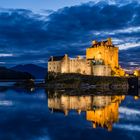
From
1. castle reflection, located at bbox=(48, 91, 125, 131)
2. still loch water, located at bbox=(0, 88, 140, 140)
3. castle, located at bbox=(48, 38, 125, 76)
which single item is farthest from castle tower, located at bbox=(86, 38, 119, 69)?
still loch water, located at bbox=(0, 88, 140, 140)

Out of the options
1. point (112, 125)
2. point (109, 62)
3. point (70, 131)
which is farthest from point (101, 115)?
point (109, 62)

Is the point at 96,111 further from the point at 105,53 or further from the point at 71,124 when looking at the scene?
the point at 105,53

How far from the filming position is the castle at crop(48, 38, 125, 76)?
276ft

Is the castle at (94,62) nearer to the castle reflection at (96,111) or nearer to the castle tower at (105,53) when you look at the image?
the castle tower at (105,53)

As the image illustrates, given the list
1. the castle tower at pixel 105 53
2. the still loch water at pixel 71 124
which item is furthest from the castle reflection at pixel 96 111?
the castle tower at pixel 105 53

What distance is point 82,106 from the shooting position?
46844 millimetres

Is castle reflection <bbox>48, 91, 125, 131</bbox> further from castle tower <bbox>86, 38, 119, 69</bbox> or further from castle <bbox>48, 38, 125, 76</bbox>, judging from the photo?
castle tower <bbox>86, 38, 119, 69</bbox>

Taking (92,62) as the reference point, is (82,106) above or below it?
below

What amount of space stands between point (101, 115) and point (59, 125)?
8503 millimetres

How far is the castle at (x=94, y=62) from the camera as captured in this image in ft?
276

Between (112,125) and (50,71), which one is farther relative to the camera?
(50,71)

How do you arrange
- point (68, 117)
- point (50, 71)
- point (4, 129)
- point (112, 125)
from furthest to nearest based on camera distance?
point (50, 71), point (68, 117), point (112, 125), point (4, 129)

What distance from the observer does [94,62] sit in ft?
293

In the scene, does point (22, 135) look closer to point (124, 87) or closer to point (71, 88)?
point (71, 88)
